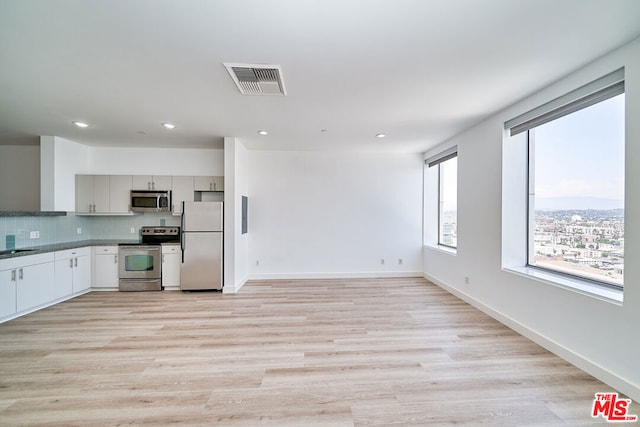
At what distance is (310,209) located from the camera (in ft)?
18.4

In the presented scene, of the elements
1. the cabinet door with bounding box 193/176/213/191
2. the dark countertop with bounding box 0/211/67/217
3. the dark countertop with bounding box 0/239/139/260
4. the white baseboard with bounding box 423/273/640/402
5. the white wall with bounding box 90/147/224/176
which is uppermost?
the white wall with bounding box 90/147/224/176

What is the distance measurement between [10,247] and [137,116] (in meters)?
2.97

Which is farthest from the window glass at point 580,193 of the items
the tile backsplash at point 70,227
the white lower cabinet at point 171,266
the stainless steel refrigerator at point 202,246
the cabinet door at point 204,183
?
the tile backsplash at point 70,227

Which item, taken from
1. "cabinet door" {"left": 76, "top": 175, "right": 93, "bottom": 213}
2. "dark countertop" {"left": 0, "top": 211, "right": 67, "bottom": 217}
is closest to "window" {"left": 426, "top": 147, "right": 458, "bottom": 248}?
"cabinet door" {"left": 76, "top": 175, "right": 93, "bottom": 213}

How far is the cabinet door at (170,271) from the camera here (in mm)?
4805

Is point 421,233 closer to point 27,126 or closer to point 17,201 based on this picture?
point 27,126

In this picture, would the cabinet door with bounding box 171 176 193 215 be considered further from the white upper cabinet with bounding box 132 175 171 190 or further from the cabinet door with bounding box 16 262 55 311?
the cabinet door with bounding box 16 262 55 311

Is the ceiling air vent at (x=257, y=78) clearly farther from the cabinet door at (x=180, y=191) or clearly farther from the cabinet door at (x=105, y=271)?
the cabinet door at (x=105, y=271)

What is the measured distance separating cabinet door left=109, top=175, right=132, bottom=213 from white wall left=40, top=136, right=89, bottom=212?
2.22 ft

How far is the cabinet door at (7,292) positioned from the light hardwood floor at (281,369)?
188 mm

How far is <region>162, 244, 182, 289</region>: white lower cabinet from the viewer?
15.8ft

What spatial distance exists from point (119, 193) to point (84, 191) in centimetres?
64

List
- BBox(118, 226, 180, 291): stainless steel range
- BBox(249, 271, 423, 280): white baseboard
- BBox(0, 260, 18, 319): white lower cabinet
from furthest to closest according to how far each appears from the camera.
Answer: BBox(249, 271, 423, 280): white baseboard, BBox(118, 226, 180, 291): stainless steel range, BBox(0, 260, 18, 319): white lower cabinet

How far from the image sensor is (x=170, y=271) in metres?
4.81
